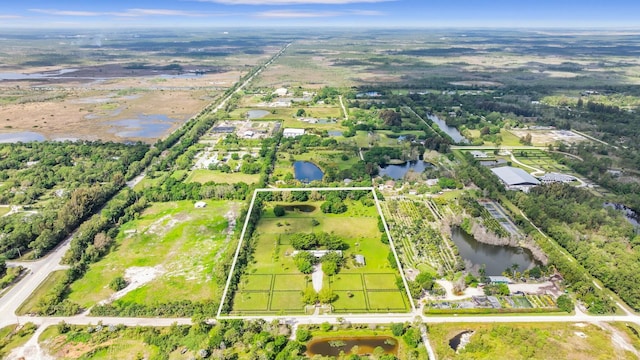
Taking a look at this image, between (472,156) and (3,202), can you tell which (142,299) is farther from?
(472,156)

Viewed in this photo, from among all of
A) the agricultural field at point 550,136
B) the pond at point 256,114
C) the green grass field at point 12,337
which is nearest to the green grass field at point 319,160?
the pond at point 256,114

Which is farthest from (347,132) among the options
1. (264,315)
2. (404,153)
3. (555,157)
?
(264,315)

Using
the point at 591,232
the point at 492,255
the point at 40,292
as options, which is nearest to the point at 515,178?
the point at 591,232

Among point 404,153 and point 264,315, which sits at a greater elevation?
point 404,153

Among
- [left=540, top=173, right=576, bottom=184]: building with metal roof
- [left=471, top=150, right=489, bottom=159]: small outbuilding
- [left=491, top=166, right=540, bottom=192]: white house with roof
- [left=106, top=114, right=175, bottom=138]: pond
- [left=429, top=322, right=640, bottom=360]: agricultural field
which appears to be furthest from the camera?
[left=106, top=114, right=175, bottom=138]: pond

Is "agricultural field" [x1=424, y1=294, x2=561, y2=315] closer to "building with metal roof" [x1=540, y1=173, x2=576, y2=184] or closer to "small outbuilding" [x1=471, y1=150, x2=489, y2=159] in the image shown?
"building with metal roof" [x1=540, y1=173, x2=576, y2=184]

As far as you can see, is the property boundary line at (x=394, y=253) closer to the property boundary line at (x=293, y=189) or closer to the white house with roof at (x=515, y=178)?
the property boundary line at (x=293, y=189)

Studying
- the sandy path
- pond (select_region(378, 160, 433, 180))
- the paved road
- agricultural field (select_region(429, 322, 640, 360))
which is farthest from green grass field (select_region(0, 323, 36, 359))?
pond (select_region(378, 160, 433, 180))
